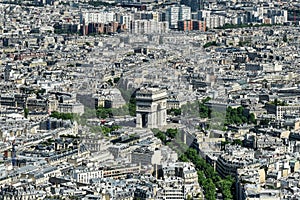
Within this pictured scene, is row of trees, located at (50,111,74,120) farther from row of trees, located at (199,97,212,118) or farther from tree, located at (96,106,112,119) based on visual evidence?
row of trees, located at (199,97,212,118)

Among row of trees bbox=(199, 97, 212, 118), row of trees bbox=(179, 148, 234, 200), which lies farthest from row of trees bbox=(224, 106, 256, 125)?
row of trees bbox=(179, 148, 234, 200)

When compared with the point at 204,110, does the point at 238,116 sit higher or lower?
lower

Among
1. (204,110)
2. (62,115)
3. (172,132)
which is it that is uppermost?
(204,110)

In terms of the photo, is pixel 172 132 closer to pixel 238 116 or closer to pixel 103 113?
pixel 238 116

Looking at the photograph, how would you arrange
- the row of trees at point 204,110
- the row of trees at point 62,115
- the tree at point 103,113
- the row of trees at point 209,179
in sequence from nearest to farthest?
the row of trees at point 209,179, the row of trees at point 204,110, the row of trees at point 62,115, the tree at point 103,113

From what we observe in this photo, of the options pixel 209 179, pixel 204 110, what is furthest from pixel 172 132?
pixel 209 179

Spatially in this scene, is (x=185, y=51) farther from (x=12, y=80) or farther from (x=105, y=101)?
(x=105, y=101)

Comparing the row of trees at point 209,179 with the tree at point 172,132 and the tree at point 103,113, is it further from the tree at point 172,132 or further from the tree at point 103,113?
the tree at point 103,113

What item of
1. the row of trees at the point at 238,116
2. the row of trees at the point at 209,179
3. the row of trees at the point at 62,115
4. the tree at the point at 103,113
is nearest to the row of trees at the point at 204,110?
the row of trees at the point at 238,116

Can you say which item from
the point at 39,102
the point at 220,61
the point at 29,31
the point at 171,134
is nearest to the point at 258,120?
the point at 171,134
